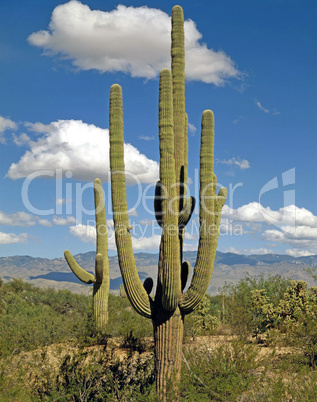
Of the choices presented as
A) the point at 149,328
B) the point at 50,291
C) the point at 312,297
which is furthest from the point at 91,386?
the point at 50,291

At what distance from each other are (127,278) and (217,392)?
2869mm

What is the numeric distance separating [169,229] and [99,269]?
300 inches

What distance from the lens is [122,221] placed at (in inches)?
361

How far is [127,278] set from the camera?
9062 millimetres

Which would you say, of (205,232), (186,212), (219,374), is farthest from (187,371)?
(186,212)

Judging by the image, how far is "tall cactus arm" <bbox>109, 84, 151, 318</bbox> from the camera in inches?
359

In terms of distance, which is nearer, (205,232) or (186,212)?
(205,232)

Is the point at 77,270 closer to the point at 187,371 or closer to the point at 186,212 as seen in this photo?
the point at 186,212

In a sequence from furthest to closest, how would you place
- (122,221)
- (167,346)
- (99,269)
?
(99,269) → (122,221) → (167,346)

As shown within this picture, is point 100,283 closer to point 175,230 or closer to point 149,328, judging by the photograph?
point 149,328

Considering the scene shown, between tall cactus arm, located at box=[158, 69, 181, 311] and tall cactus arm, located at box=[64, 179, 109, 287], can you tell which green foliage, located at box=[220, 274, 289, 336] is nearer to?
tall cactus arm, located at box=[64, 179, 109, 287]

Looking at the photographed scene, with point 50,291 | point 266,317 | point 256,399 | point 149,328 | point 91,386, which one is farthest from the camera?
point 50,291

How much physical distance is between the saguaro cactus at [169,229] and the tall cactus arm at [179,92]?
1.0 inches

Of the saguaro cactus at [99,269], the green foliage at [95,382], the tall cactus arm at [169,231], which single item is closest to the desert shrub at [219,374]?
the green foliage at [95,382]
